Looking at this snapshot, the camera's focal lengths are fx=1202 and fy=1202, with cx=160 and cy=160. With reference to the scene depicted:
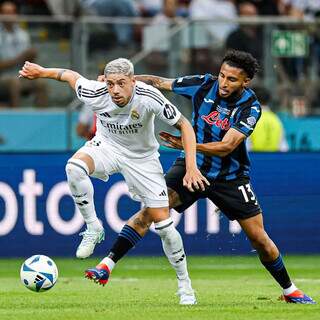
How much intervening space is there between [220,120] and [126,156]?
3.03 feet

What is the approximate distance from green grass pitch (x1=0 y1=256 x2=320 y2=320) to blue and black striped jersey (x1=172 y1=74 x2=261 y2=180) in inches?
48.4

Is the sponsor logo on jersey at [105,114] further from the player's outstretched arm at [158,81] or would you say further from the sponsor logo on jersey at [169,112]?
the player's outstretched arm at [158,81]

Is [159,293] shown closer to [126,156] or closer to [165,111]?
[126,156]

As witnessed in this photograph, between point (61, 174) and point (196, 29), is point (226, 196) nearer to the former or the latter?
point (61, 174)

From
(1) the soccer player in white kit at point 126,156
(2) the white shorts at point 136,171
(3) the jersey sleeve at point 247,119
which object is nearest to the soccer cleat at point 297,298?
(1) the soccer player in white kit at point 126,156

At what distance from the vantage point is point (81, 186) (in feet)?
34.8

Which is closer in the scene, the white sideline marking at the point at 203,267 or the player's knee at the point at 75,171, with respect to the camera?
the player's knee at the point at 75,171

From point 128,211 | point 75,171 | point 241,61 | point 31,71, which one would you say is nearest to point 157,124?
point 128,211

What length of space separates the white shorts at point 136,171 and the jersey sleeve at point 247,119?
855 mm

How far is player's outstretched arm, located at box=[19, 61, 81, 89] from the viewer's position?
11.0 metres

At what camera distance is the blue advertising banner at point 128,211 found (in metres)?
15.6

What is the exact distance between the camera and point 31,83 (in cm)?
1783

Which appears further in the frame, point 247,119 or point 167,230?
point 247,119

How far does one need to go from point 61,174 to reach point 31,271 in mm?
5396
